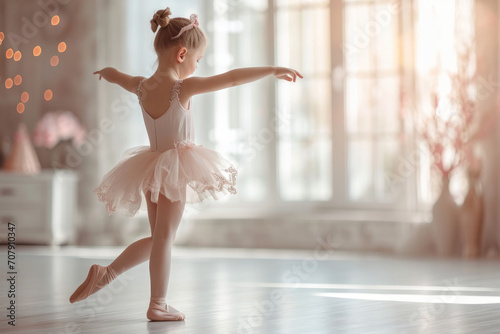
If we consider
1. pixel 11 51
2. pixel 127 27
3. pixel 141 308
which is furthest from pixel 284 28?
pixel 141 308

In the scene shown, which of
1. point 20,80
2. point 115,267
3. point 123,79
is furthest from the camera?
point 20,80

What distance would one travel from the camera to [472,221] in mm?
4672

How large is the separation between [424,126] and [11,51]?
3397mm

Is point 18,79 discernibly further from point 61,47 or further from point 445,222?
point 445,222

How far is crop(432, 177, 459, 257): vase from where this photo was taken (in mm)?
4734

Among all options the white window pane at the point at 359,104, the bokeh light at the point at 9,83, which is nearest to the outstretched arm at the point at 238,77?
the white window pane at the point at 359,104

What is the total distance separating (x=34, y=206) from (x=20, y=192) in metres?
0.15

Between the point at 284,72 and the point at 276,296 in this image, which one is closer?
the point at 284,72

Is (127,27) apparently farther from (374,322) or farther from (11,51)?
(374,322)

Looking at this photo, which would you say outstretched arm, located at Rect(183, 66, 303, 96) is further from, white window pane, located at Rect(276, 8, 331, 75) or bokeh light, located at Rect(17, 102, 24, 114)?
bokeh light, located at Rect(17, 102, 24, 114)

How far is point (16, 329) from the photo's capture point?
250 cm

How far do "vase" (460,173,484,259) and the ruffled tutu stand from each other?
7.98 feet

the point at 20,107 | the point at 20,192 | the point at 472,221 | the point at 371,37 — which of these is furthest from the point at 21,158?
the point at 472,221

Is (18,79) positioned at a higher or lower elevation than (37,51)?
lower
